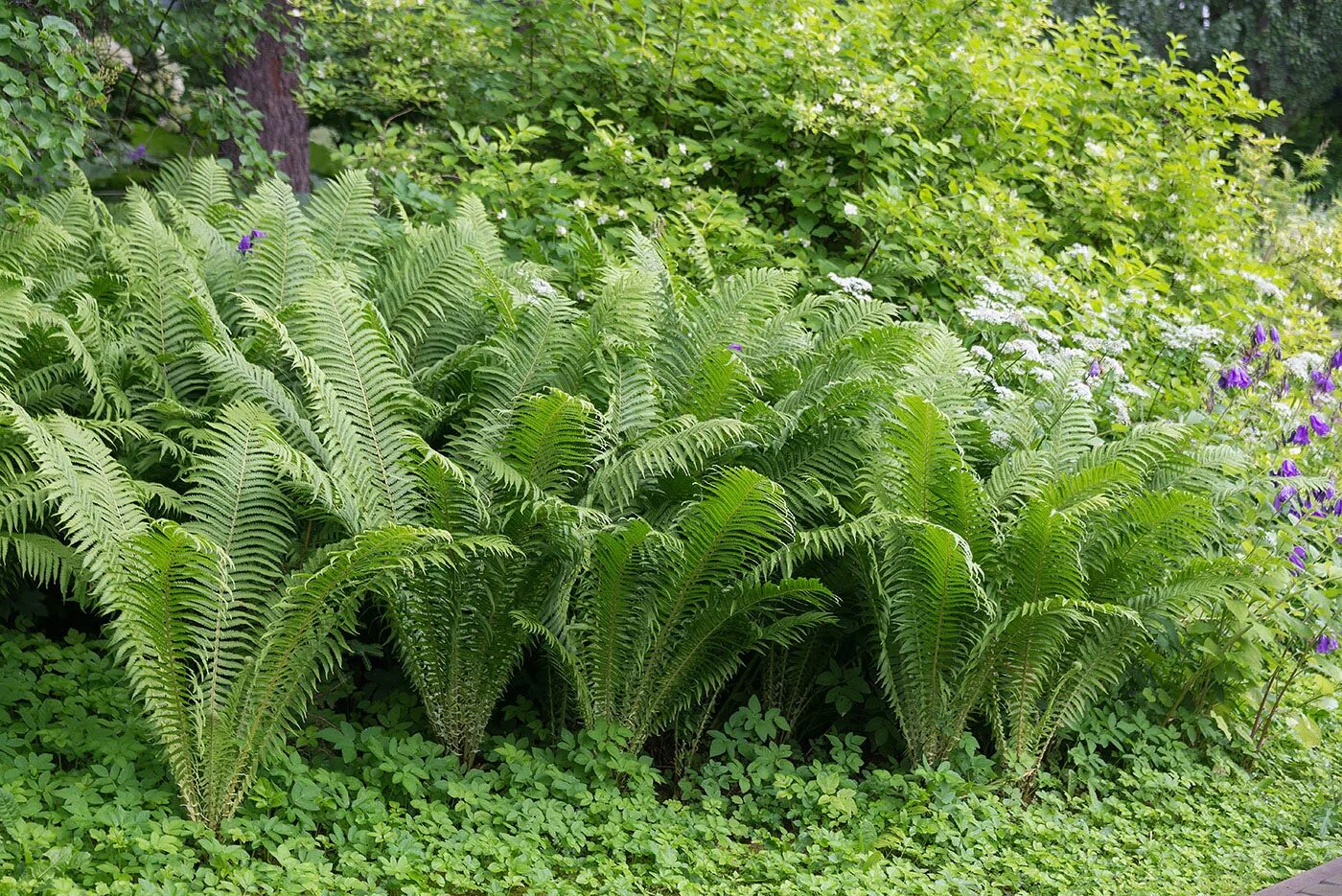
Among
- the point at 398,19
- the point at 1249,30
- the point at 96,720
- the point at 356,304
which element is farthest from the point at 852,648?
the point at 1249,30

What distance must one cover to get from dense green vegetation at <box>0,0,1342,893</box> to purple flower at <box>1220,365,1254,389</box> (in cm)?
4

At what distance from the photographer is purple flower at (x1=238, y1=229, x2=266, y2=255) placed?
4969 mm

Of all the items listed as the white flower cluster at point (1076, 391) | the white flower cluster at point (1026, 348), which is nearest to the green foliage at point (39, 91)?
the white flower cluster at point (1026, 348)

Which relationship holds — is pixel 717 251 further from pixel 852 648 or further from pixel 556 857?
pixel 556 857

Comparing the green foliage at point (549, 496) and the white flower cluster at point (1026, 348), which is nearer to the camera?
the green foliage at point (549, 496)

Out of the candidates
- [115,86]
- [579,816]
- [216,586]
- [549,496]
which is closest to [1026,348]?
[549,496]

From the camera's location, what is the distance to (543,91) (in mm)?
8023

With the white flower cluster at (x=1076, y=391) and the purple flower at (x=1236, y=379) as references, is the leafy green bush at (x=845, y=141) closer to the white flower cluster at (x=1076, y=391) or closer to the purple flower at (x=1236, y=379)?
the purple flower at (x=1236, y=379)

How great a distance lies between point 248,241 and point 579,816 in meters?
2.71

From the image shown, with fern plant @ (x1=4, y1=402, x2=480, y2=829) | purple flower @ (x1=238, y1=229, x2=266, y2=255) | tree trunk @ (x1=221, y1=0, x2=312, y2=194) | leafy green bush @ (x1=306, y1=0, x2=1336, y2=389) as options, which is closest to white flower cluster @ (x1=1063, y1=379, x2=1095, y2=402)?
leafy green bush @ (x1=306, y1=0, x2=1336, y2=389)

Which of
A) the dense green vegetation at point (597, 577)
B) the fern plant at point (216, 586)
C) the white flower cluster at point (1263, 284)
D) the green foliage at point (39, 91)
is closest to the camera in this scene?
the fern plant at point (216, 586)

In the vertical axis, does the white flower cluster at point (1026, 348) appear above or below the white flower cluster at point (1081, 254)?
below

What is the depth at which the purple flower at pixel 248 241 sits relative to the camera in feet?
16.3

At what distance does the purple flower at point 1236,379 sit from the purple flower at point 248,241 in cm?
411
